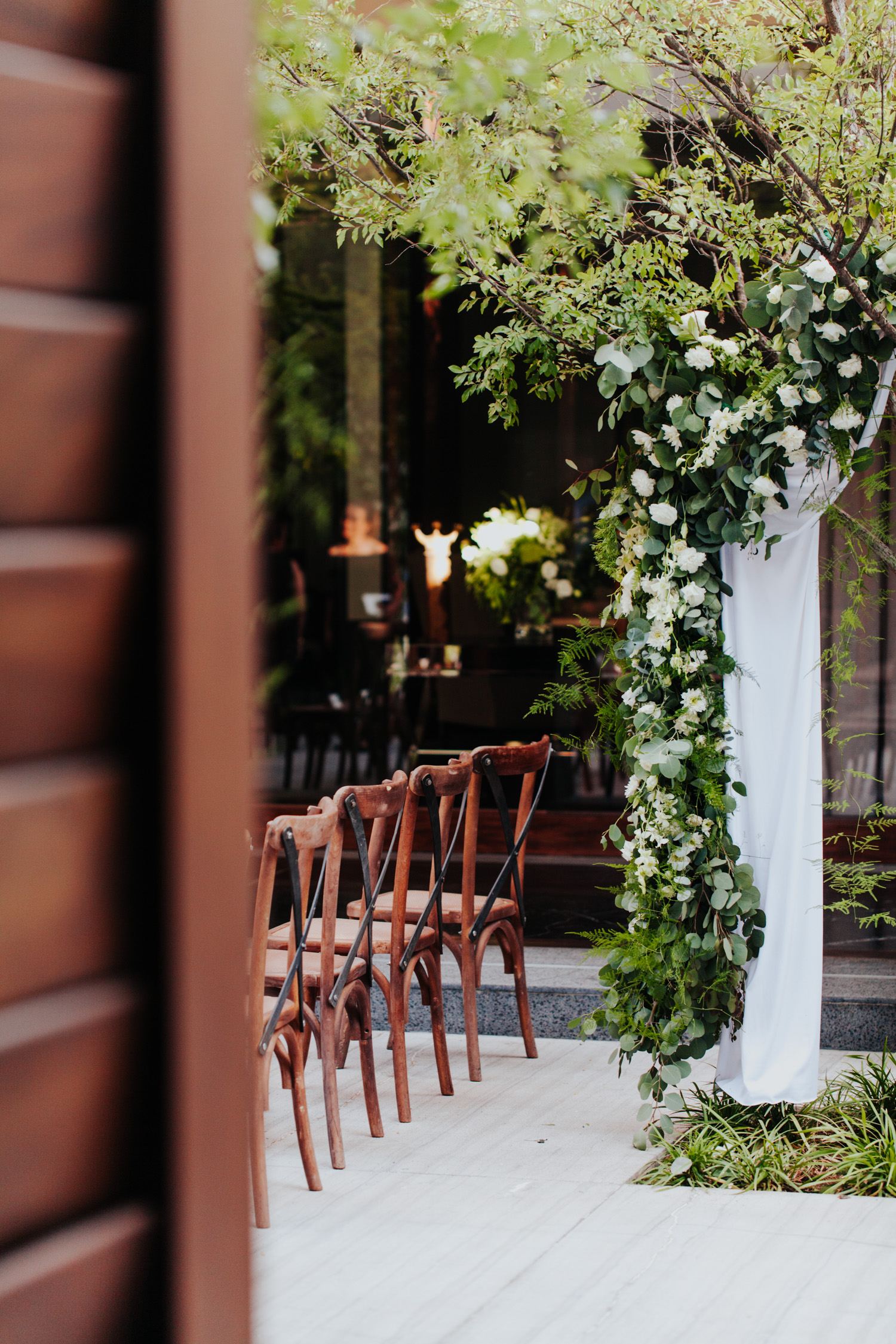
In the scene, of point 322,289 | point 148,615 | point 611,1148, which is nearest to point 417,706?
point 322,289

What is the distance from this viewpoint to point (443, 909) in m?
4.27

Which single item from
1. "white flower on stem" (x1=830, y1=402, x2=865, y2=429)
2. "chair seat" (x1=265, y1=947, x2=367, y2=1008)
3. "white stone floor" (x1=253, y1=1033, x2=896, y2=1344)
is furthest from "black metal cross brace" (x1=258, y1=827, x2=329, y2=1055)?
"white flower on stem" (x1=830, y1=402, x2=865, y2=429)

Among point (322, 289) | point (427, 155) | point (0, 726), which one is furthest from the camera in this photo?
point (322, 289)

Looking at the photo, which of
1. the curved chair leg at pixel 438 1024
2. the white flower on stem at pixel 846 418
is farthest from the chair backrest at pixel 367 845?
the white flower on stem at pixel 846 418

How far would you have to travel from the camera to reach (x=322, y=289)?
10.6 m

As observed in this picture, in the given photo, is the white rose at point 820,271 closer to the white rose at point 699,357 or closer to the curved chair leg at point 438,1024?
the white rose at point 699,357

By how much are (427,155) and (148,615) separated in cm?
256

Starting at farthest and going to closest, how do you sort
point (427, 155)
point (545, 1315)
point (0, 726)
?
point (427, 155) < point (545, 1315) < point (0, 726)

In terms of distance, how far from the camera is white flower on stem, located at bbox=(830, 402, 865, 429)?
125 inches

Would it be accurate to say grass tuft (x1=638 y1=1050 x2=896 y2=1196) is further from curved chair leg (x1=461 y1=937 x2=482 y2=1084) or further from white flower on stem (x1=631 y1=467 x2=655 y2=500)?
white flower on stem (x1=631 y1=467 x2=655 y2=500)

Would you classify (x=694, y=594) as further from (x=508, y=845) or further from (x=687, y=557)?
(x=508, y=845)

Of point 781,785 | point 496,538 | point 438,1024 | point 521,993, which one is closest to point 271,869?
point 438,1024

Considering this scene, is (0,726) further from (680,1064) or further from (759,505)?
(680,1064)

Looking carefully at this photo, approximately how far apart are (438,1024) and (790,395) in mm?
2224
